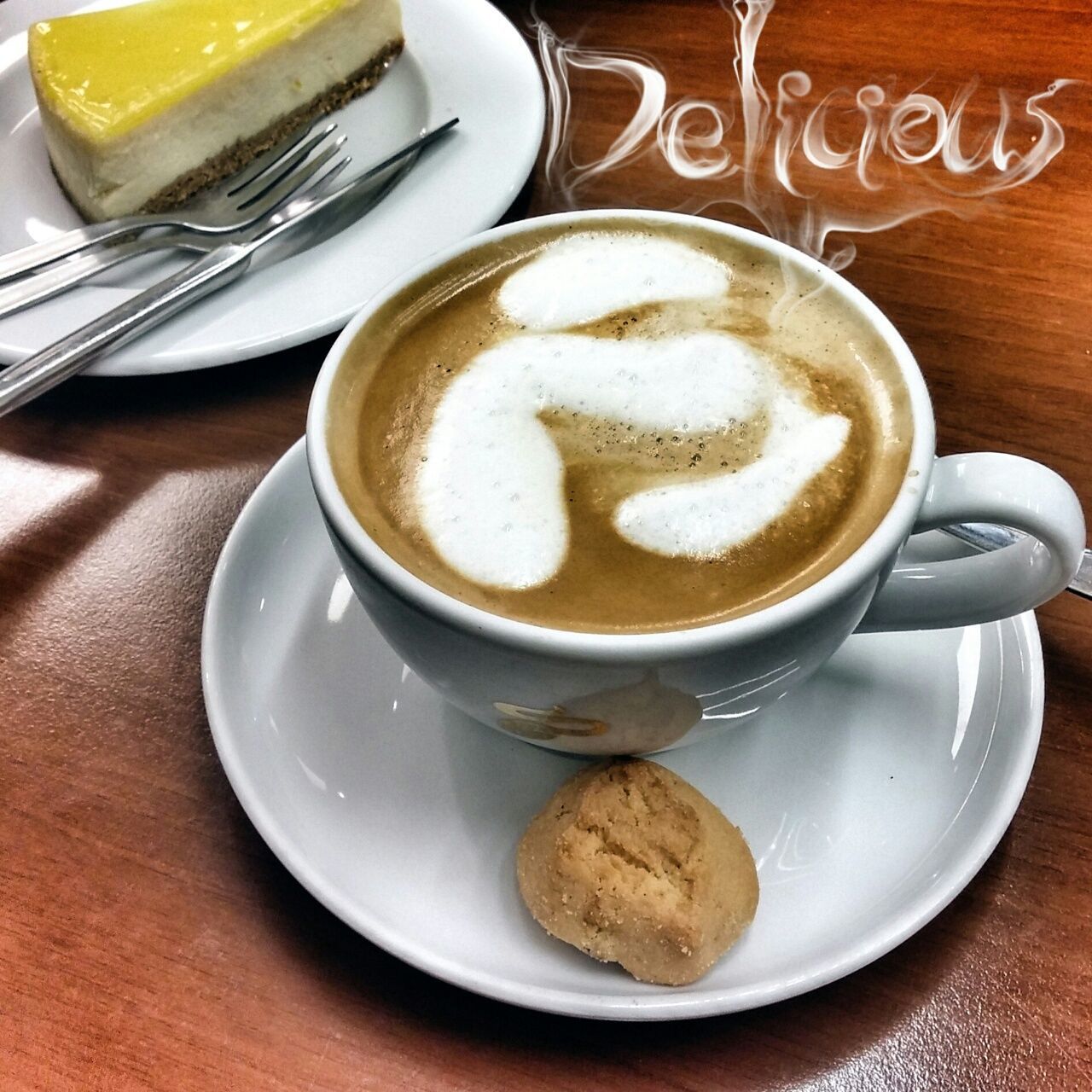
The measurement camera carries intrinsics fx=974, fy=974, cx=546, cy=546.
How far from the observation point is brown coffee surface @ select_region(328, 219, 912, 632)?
68 cm

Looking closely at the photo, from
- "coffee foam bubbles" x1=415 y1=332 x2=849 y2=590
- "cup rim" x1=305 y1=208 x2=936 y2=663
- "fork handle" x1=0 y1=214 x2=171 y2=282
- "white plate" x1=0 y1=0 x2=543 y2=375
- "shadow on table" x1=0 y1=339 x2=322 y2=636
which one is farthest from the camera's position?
"fork handle" x1=0 y1=214 x2=171 y2=282

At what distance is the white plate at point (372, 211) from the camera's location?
1.15m

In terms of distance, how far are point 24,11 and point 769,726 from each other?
186 cm

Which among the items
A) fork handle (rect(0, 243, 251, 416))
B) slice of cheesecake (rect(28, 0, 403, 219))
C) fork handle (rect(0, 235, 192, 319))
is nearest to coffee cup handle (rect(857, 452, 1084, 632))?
fork handle (rect(0, 243, 251, 416))

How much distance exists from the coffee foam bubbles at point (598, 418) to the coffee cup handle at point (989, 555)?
0.34 feet

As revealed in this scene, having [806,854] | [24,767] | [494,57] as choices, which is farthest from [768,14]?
[24,767]

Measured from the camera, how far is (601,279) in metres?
0.90

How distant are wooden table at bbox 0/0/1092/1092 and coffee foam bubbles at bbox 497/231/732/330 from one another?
1.17ft

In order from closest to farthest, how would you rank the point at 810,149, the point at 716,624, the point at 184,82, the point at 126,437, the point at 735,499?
the point at 716,624 < the point at 735,499 < the point at 126,437 < the point at 810,149 < the point at 184,82

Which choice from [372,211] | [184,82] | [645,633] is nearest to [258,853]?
[645,633]

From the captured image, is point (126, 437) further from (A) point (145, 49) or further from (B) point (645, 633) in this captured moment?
(A) point (145, 49)

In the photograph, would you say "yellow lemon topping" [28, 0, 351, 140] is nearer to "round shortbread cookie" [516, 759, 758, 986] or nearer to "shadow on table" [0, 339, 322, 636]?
"shadow on table" [0, 339, 322, 636]

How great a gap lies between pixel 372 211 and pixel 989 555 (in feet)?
3.21

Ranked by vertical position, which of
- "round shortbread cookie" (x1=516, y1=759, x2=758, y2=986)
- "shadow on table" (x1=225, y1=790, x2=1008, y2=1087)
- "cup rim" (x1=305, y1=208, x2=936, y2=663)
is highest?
"cup rim" (x1=305, y1=208, x2=936, y2=663)
